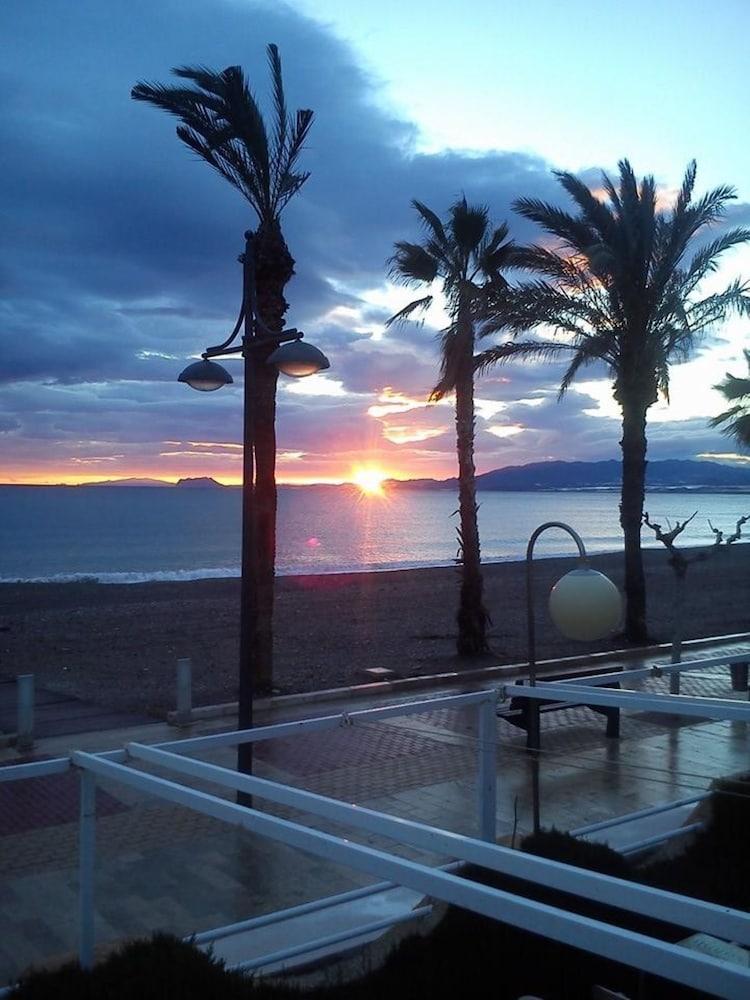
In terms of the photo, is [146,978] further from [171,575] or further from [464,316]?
[171,575]

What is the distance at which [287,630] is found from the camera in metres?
21.8

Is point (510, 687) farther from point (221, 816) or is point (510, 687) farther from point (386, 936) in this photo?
point (221, 816)

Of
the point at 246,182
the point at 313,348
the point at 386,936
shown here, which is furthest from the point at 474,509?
the point at 386,936

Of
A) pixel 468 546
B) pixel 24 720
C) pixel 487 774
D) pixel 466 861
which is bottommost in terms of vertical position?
pixel 24 720

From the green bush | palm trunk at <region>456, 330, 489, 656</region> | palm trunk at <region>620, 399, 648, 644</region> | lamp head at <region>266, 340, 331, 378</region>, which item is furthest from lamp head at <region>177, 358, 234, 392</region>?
palm trunk at <region>620, 399, 648, 644</region>

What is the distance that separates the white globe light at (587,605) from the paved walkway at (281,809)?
97cm

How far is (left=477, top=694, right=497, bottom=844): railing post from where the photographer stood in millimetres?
5176

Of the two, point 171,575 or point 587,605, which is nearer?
point 587,605

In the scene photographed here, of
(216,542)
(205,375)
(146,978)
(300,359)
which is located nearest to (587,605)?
(146,978)

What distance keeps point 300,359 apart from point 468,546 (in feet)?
32.8

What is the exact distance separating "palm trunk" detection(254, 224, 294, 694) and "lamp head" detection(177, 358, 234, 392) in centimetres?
415

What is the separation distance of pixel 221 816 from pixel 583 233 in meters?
16.3

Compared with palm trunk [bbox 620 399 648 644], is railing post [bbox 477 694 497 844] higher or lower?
lower

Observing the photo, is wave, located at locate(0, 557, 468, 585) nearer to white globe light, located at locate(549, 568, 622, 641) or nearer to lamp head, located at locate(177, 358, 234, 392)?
lamp head, located at locate(177, 358, 234, 392)
